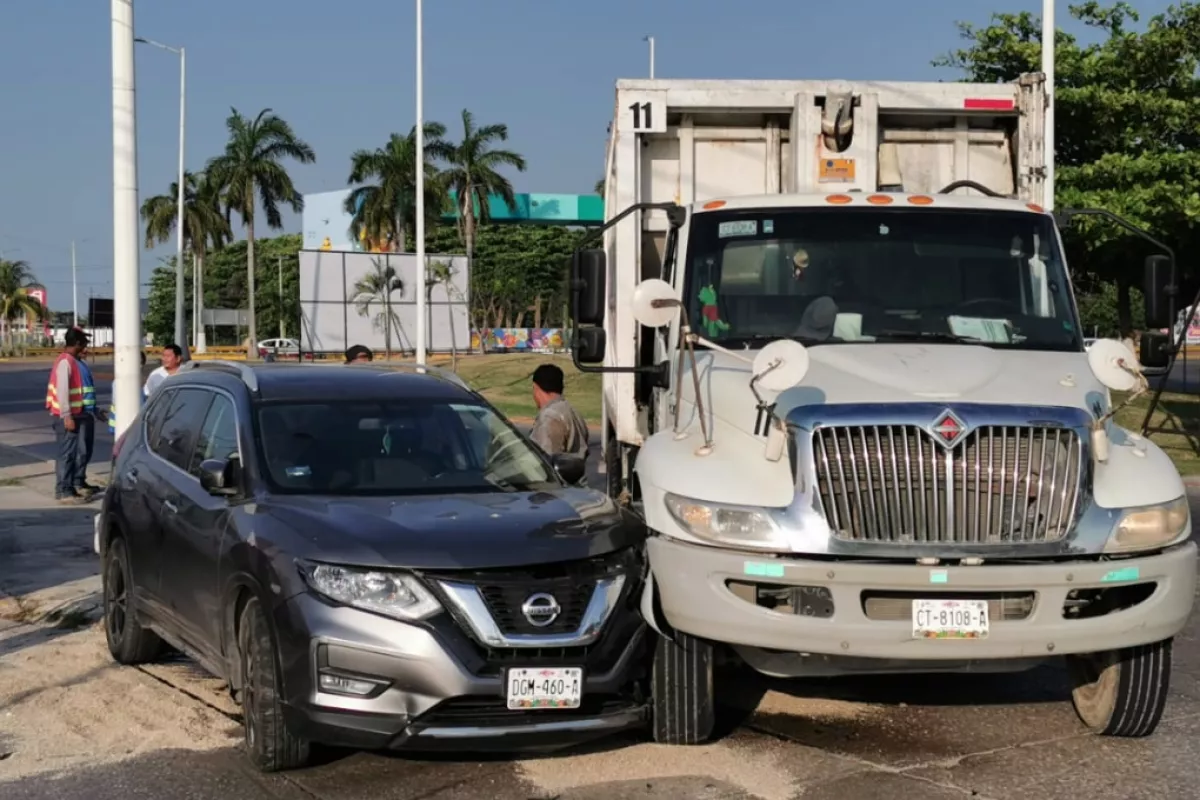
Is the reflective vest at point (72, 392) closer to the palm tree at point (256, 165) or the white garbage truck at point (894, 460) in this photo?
the white garbage truck at point (894, 460)

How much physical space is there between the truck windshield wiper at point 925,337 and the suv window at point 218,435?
10.3ft

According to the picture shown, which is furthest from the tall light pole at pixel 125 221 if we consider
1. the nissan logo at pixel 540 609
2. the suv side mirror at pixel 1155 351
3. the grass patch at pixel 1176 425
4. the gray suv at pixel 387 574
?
the grass patch at pixel 1176 425

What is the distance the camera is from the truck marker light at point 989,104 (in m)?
9.55

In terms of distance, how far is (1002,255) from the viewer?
7516 millimetres

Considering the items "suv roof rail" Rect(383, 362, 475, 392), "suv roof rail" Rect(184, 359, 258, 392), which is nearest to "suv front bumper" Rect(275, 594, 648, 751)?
"suv roof rail" Rect(184, 359, 258, 392)

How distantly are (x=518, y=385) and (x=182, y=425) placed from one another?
30563mm

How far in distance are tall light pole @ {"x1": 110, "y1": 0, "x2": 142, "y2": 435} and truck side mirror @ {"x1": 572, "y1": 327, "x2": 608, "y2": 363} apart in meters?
5.29

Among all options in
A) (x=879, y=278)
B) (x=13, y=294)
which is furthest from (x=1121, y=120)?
(x=13, y=294)

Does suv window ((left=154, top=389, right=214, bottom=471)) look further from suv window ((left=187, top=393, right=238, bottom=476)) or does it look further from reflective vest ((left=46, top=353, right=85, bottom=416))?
reflective vest ((left=46, top=353, right=85, bottom=416))

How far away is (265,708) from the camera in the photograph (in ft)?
19.1

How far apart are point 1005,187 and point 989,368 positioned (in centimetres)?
370

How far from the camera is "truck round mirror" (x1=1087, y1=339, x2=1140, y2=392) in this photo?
20.1 feet

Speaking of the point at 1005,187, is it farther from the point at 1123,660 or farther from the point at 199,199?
the point at 199,199

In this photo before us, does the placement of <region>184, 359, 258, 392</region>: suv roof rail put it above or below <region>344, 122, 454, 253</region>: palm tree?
below
